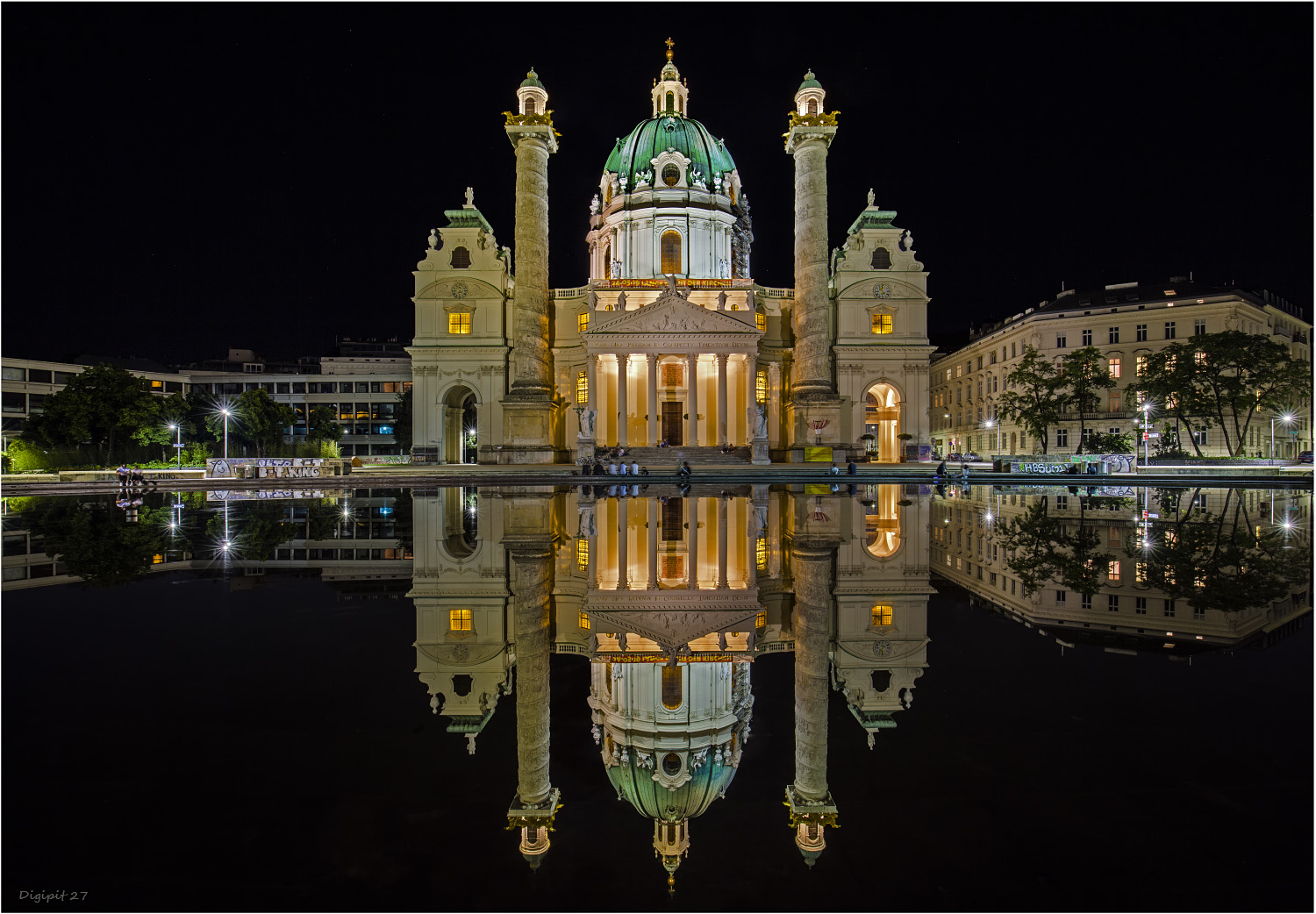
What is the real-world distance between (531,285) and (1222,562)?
45.3 m

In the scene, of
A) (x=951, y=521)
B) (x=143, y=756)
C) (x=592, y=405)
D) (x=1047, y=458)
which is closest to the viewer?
(x=143, y=756)

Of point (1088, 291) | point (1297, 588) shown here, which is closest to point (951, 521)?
point (1297, 588)

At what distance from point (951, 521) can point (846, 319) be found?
4103cm

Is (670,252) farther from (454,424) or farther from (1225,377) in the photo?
(1225,377)

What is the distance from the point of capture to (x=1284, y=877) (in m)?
3.00

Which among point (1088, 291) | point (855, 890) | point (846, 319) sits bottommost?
point (855, 890)

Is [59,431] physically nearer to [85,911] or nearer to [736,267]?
[736,267]

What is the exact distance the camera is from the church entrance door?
56.7 meters

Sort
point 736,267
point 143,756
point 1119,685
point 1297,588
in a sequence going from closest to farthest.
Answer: point 143,756 < point 1119,685 < point 1297,588 < point 736,267

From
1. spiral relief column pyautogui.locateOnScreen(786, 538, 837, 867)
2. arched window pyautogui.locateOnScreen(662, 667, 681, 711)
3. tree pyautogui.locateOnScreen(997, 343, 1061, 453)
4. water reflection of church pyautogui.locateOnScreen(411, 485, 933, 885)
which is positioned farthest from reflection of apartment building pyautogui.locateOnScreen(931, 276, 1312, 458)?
arched window pyautogui.locateOnScreen(662, 667, 681, 711)

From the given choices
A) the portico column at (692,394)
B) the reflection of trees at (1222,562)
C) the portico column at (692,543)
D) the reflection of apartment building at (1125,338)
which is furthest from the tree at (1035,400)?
the portico column at (692,543)

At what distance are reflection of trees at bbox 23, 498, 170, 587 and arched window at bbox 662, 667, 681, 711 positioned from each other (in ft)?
27.3

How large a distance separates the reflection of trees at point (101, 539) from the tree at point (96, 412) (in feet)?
111

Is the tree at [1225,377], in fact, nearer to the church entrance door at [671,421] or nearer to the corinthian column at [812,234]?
the corinthian column at [812,234]
